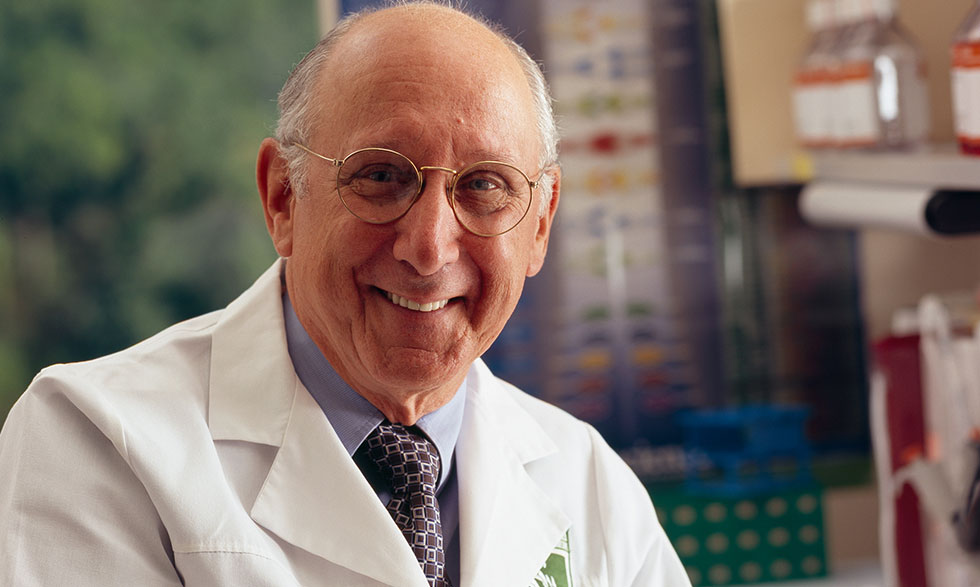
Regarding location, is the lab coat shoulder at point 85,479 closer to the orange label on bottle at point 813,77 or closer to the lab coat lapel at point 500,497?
the lab coat lapel at point 500,497

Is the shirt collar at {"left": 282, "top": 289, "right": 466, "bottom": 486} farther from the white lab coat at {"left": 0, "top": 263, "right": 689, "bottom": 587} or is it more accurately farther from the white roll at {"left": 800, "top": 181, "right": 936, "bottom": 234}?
the white roll at {"left": 800, "top": 181, "right": 936, "bottom": 234}

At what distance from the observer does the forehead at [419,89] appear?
96 centimetres

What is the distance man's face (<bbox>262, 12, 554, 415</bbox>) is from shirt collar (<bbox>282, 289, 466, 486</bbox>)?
4 centimetres

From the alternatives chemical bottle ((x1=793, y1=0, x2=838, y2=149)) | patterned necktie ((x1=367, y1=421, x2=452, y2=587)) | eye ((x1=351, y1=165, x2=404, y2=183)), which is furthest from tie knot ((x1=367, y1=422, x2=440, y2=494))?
chemical bottle ((x1=793, y1=0, x2=838, y2=149))

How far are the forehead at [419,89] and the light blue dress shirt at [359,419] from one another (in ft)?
0.76

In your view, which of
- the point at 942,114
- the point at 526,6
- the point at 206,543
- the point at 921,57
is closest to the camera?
the point at 206,543

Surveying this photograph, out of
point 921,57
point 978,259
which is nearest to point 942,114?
point 921,57

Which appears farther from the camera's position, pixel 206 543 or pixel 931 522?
pixel 931 522

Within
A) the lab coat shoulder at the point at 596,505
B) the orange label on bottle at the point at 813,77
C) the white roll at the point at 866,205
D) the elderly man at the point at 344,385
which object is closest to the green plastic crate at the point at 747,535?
the white roll at the point at 866,205

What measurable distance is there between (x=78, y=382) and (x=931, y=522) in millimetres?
1708

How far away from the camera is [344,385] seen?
3.53ft

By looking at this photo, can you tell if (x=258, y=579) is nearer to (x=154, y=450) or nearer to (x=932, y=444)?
(x=154, y=450)

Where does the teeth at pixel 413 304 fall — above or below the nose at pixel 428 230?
below

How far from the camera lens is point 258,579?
92 cm
